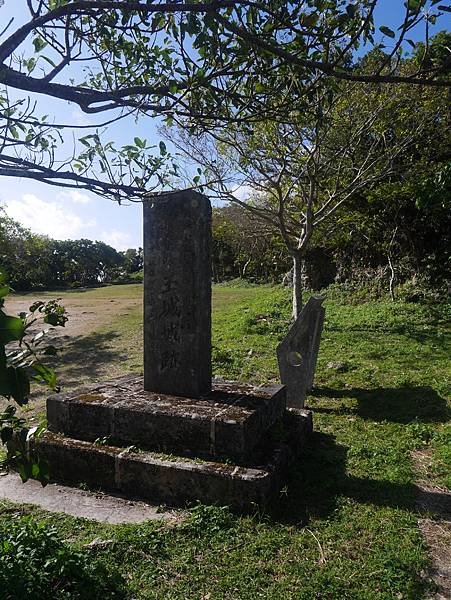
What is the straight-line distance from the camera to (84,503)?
4129mm

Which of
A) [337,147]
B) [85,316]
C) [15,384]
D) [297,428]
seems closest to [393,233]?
[337,147]

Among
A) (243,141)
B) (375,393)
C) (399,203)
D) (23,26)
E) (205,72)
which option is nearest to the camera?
(23,26)

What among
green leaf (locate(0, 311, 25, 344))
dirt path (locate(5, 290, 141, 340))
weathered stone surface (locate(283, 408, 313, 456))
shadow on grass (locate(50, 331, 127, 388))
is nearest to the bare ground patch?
weathered stone surface (locate(283, 408, 313, 456))

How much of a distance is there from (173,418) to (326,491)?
4.98 feet

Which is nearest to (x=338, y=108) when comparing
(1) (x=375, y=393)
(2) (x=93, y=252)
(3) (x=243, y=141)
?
(3) (x=243, y=141)

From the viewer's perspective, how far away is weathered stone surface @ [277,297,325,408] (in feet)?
23.3

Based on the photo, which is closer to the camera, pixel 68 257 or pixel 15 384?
pixel 15 384

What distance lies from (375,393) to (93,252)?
4149 centimetres

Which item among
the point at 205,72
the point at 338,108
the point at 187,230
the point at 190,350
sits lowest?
the point at 190,350

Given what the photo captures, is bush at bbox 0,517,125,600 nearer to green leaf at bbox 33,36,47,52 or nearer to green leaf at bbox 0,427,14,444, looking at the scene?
green leaf at bbox 0,427,14,444

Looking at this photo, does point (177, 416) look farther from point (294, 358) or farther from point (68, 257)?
point (68, 257)

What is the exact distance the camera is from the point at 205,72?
302cm

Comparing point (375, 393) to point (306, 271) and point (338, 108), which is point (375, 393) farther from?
point (306, 271)

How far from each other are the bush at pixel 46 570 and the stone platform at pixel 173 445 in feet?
2.92
